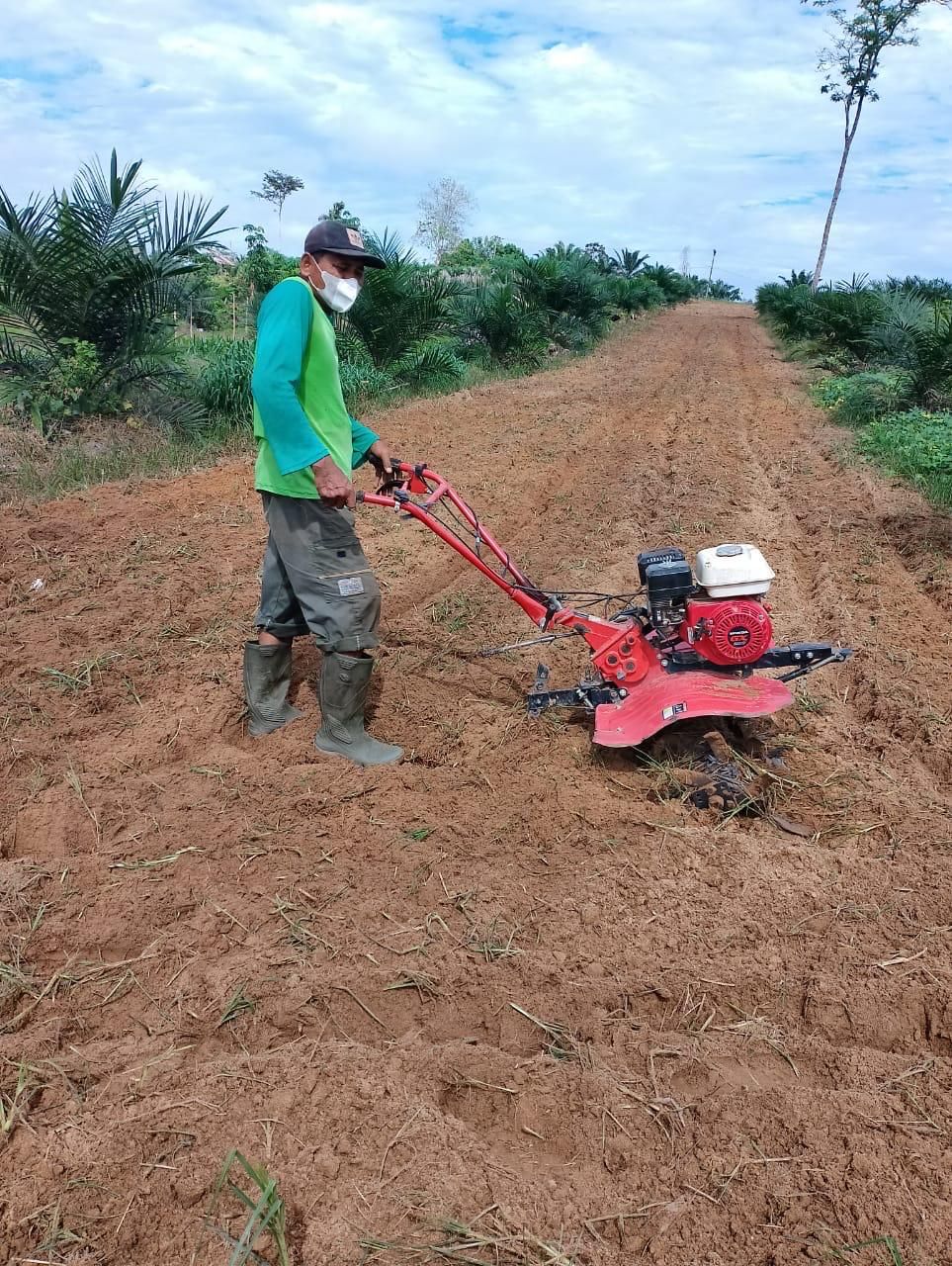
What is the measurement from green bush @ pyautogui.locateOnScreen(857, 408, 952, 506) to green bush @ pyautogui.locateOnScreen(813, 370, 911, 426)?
0.55 metres

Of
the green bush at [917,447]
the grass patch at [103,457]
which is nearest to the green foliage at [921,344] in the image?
the green bush at [917,447]

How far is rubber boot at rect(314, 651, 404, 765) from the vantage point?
11.9 ft

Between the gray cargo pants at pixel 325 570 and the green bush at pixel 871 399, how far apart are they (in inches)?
397

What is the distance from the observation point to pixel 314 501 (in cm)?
346

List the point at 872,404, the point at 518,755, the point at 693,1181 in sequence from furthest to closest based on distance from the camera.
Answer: the point at 872,404
the point at 518,755
the point at 693,1181

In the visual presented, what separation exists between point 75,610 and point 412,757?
100 inches

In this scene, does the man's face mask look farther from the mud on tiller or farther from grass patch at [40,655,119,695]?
grass patch at [40,655,119,695]

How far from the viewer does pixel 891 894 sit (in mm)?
3035

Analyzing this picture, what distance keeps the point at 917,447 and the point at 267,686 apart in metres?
7.98

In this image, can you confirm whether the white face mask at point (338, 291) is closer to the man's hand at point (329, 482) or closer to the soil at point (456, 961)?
the man's hand at point (329, 482)

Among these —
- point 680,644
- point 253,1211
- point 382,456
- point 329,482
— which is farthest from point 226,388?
point 253,1211

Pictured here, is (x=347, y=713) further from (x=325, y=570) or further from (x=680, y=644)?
(x=680, y=644)

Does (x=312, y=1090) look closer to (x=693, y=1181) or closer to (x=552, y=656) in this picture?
(x=693, y=1181)

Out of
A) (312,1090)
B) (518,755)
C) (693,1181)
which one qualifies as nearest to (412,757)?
(518,755)
